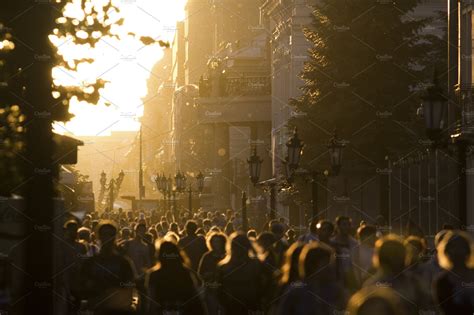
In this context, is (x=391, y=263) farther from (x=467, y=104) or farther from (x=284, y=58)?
(x=284, y=58)

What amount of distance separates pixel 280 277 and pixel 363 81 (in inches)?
1164

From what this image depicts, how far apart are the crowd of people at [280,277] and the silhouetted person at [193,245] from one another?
4.72 ft

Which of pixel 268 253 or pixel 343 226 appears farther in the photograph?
pixel 343 226

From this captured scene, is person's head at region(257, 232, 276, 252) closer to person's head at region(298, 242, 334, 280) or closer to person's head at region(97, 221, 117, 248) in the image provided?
person's head at region(97, 221, 117, 248)

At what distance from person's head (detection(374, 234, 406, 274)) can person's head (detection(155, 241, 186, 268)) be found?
2560 mm

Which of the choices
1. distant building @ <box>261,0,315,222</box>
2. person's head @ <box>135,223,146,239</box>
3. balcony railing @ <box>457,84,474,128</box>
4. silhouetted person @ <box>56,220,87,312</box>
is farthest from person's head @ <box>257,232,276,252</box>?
distant building @ <box>261,0,315,222</box>

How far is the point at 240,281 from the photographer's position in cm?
1353

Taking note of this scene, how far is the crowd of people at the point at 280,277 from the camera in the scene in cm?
971

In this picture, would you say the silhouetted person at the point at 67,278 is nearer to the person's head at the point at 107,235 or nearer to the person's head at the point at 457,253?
the person's head at the point at 107,235

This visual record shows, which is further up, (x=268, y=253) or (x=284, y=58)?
(x=284, y=58)

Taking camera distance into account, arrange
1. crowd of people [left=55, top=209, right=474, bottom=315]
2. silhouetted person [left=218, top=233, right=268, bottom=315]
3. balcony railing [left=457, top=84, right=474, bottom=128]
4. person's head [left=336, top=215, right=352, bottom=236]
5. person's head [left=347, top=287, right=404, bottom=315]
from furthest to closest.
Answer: balcony railing [left=457, top=84, right=474, bottom=128]
person's head [left=336, top=215, right=352, bottom=236]
silhouetted person [left=218, top=233, right=268, bottom=315]
crowd of people [left=55, top=209, right=474, bottom=315]
person's head [left=347, top=287, right=404, bottom=315]

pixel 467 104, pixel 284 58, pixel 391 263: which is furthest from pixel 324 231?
pixel 284 58

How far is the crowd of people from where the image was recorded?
9.71 m

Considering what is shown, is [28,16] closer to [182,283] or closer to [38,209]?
[38,209]
